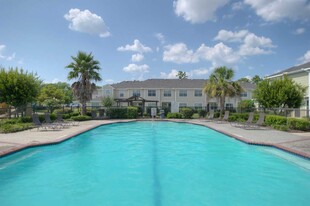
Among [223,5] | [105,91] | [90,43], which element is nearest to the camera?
[223,5]

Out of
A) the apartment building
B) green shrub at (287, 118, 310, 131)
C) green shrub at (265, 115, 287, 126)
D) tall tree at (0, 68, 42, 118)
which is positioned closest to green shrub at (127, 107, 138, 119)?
the apartment building

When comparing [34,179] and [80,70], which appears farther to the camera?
[80,70]

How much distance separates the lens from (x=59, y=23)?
60.5 feet

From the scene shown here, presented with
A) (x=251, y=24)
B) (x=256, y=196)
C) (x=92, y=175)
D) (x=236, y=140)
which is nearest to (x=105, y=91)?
(x=251, y=24)

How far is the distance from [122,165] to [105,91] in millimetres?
36281

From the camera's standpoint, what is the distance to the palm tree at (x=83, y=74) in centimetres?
2792

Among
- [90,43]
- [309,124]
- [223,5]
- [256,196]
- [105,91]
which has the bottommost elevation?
[256,196]

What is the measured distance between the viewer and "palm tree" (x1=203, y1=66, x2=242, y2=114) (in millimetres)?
26750

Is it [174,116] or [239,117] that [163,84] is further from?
[239,117]

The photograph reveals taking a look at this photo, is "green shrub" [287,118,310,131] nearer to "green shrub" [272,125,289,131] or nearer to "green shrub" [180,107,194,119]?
"green shrub" [272,125,289,131]

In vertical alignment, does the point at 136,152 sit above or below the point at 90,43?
below

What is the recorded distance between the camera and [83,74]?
28047 mm

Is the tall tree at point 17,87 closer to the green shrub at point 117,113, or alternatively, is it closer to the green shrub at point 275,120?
the green shrub at point 117,113

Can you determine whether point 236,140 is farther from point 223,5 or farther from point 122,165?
point 223,5
